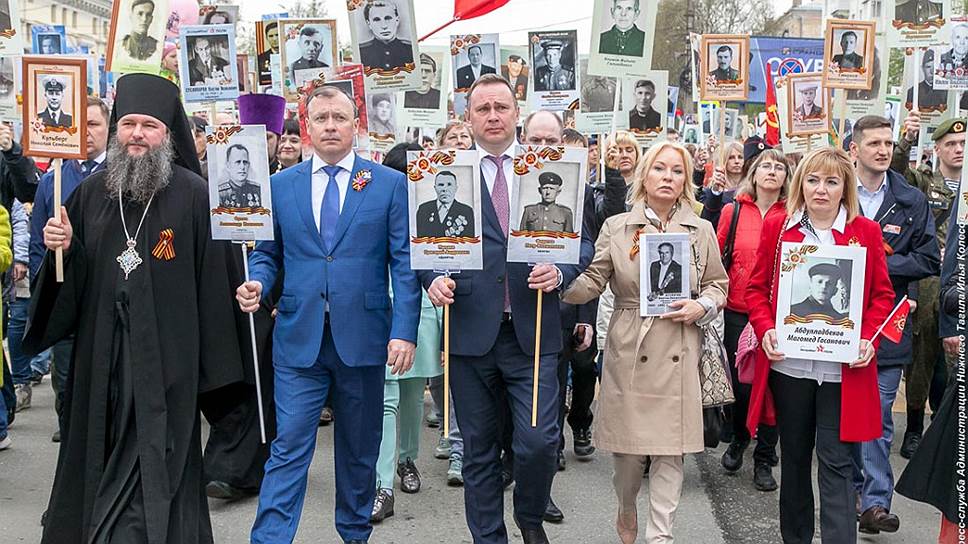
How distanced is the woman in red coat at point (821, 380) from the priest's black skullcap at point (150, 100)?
2.91 metres

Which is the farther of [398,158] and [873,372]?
[398,158]

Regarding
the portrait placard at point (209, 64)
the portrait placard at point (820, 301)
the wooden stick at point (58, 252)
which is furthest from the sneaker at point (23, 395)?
the portrait placard at point (820, 301)

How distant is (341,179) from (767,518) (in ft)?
10.3

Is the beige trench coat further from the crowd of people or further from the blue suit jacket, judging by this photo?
the blue suit jacket

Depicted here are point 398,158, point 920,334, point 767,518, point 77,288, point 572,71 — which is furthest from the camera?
point 572,71

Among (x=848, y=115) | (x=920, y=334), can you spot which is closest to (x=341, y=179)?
(x=920, y=334)

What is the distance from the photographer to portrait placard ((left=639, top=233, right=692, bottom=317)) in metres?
5.43

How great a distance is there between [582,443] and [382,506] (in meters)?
1.99

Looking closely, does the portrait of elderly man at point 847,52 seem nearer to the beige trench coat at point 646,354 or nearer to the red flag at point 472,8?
the red flag at point 472,8

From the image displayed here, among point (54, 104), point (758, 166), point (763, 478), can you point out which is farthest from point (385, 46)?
point (763, 478)

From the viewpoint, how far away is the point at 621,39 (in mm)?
8570

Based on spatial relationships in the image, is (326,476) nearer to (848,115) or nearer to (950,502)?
(950,502)

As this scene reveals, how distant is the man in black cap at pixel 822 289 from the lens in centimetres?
531

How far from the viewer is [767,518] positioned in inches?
254
